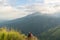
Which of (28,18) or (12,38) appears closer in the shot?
(12,38)

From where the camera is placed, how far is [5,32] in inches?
375

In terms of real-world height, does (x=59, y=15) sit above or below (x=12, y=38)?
below

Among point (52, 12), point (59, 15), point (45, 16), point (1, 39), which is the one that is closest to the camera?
point (1, 39)

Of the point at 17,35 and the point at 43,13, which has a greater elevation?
the point at 17,35

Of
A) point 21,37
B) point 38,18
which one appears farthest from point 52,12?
point 21,37

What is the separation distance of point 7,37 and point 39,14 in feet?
472

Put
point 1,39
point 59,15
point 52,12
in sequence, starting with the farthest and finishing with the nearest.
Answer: point 52,12 → point 59,15 → point 1,39

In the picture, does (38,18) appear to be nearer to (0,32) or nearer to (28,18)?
(28,18)

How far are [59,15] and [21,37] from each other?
121196 mm

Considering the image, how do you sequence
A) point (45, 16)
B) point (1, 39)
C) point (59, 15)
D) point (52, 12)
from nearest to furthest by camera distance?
point (1, 39)
point (59, 15)
point (52, 12)
point (45, 16)

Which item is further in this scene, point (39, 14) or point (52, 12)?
point (39, 14)

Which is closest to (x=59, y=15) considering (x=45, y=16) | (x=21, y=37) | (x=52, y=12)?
(x=52, y=12)

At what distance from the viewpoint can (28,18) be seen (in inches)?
5738

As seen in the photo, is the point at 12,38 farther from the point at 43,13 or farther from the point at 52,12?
the point at 43,13
